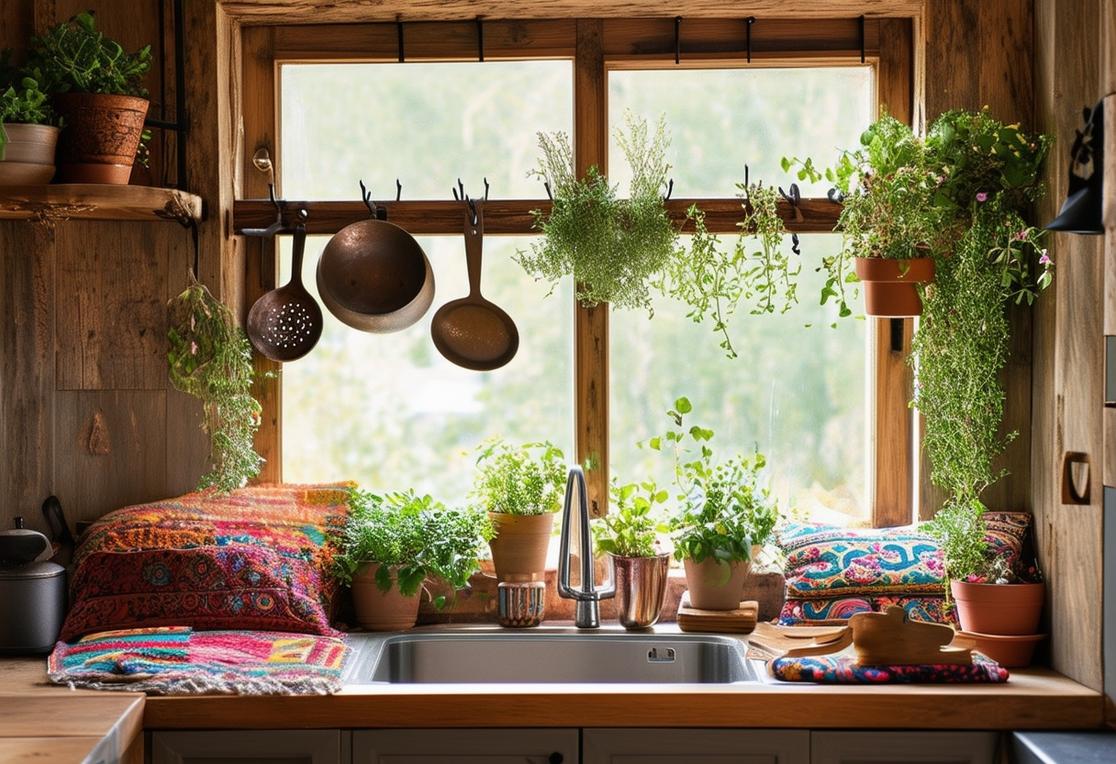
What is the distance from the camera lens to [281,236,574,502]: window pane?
3025 mm

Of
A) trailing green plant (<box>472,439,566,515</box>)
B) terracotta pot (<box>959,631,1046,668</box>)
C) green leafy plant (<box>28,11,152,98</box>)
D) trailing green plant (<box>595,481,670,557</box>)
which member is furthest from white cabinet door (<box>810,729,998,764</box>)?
green leafy plant (<box>28,11,152,98</box>)

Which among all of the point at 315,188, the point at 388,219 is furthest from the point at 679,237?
the point at 315,188

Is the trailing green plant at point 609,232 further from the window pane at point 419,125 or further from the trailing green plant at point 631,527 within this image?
the trailing green plant at point 631,527

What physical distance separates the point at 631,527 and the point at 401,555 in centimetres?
53

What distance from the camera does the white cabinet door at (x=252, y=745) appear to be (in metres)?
2.30

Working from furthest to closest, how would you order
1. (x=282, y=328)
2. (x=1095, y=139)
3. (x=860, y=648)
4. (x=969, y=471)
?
(x=282, y=328)
(x=969, y=471)
(x=860, y=648)
(x=1095, y=139)

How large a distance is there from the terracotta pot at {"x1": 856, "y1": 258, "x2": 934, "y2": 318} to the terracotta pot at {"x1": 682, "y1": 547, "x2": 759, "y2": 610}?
65 centimetres

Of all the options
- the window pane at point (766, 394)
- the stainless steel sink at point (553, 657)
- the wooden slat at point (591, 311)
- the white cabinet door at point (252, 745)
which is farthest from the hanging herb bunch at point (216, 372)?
the window pane at point (766, 394)

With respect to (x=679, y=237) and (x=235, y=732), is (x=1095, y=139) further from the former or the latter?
(x=235, y=732)

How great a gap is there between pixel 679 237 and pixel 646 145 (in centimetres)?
24

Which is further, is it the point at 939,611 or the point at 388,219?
the point at 388,219

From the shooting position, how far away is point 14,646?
256cm

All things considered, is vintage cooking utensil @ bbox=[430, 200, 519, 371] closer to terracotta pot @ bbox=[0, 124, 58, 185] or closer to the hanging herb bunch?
the hanging herb bunch

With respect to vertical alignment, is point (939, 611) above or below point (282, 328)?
below
